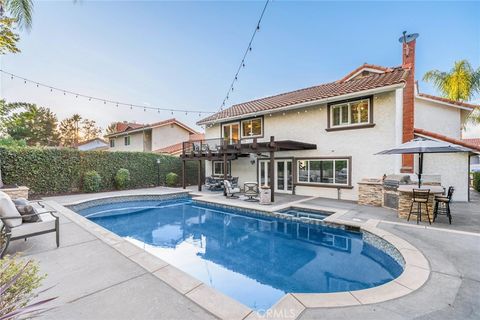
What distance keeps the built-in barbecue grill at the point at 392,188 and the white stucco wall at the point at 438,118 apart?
18.7ft

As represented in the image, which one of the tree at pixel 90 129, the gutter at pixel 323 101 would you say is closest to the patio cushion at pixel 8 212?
the gutter at pixel 323 101

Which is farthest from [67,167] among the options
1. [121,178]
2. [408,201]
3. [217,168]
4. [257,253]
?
[408,201]

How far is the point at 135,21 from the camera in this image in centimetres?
1077

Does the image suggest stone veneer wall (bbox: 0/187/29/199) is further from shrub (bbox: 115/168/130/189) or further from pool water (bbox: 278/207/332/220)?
pool water (bbox: 278/207/332/220)

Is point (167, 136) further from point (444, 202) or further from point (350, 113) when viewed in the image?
point (444, 202)

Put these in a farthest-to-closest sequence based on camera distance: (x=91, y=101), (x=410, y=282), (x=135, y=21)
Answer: (x=91, y=101), (x=135, y=21), (x=410, y=282)

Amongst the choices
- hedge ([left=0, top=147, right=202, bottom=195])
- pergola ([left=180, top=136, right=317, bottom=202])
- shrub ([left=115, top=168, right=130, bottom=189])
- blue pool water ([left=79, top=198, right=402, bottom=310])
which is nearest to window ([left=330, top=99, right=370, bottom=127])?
pergola ([left=180, top=136, right=317, bottom=202])

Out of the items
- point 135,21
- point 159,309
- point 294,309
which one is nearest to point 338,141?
point 294,309

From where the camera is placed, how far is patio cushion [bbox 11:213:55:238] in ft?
14.8

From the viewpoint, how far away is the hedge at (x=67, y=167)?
1135 centimetres

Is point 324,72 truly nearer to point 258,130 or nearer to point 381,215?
point 258,130

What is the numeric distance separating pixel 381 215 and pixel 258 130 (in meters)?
9.32

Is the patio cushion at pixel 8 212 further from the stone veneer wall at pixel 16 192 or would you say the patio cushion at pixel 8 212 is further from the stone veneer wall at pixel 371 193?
the stone veneer wall at pixel 371 193

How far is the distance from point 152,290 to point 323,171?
10954 millimetres
